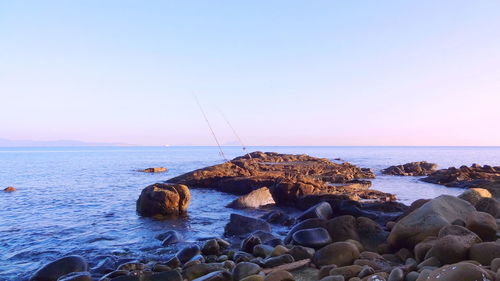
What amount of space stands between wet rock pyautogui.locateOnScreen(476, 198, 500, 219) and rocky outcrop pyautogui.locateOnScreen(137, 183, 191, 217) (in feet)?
34.3

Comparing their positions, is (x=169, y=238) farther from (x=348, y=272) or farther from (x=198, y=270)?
(x=348, y=272)

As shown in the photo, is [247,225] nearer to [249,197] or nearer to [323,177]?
[249,197]

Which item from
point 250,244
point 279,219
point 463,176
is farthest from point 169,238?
point 463,176

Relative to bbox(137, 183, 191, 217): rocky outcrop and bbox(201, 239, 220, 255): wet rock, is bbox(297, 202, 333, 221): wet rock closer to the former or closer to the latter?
bbox(201, 239, 220, 255): wet rock

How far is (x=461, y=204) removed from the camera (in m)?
9.02

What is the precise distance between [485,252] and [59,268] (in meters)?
7.71

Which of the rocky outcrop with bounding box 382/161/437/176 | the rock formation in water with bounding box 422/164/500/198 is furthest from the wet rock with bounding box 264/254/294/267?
the rocky outcrop with bounding box 382/161/437/176

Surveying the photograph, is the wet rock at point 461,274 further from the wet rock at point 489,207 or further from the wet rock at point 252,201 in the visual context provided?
the wet rock at point 252,201

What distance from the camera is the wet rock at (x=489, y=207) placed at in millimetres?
9852

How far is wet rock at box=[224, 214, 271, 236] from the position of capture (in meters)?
11.4

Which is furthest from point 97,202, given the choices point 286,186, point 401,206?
point 401,206

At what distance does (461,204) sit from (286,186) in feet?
30.7

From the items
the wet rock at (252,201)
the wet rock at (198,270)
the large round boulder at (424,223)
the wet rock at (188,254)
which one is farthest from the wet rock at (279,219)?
the wet rock at (198,270)

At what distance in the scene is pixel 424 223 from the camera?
785 cm
